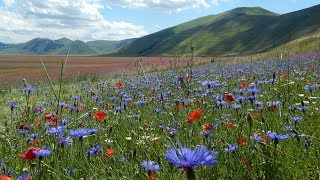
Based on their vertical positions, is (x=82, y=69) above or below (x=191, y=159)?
below

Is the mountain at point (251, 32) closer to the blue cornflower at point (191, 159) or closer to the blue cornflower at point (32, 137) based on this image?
the blue cornflower at point (32, 137)

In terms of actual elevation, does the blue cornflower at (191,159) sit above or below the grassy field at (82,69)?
above

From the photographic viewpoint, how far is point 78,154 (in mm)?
3967

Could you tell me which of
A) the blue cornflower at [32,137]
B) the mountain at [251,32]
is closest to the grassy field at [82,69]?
the blue cornflower at [32,137]

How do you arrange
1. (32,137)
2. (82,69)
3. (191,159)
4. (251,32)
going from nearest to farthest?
(191,159), (32,137), (82,69), (251,32)

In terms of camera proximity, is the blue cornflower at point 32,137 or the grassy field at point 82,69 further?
the grassy field at point 82,69

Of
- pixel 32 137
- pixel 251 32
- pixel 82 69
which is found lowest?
pixel 82 69

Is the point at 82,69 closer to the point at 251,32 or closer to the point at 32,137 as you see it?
the point at 32,137

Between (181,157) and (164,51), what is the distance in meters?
189

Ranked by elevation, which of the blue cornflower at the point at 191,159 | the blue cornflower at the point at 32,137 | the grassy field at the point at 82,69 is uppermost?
the blue cornflower at the point at 191,159

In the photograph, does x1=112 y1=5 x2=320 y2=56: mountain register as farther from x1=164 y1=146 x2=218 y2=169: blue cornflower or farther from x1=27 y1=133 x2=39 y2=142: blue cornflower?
x1=164 y1=146 x2=218 y2=169: blue cornflower

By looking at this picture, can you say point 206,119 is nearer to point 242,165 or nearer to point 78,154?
point 78,154

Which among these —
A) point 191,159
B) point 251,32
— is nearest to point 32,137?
point 191,159

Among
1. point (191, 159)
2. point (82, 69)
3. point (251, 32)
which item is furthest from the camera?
point (251, 32)
